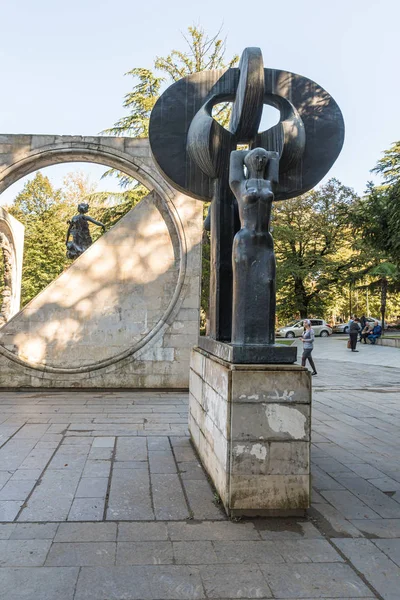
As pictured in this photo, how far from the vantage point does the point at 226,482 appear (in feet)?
11.9

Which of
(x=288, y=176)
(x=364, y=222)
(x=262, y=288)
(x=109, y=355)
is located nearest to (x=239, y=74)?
(x=288, y=176)

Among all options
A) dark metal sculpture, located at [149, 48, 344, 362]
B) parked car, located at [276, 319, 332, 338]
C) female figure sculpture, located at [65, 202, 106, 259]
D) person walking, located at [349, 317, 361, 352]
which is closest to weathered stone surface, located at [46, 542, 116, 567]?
dark metal sculpture, located at [149, 48, 344, 362]

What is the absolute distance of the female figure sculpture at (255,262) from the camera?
3.97 m

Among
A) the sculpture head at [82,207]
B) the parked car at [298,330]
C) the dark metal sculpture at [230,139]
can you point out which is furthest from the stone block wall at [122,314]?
the parked car at [298,330]

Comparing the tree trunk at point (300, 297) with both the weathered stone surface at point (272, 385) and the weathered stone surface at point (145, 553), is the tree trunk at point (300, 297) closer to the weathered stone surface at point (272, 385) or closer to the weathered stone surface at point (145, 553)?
the weathered stone surface at point (272, 385)

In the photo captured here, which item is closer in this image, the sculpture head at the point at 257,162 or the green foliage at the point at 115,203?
the sculpture head at the point at 257,162

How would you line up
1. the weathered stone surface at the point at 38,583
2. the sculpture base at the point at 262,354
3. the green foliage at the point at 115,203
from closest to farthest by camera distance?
1. the weathered stone surface at the point at 38,583
2. the sculpture base at the point at 262,354
3. the green foliage at the point at 115,203

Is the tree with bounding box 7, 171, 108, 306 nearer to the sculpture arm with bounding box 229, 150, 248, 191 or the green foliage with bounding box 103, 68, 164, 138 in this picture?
the green foliage with bounding box 103, 68, 164, 138

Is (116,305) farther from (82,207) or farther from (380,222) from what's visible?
(380,222)

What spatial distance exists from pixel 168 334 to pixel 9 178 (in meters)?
4.62

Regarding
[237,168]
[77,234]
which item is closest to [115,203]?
[77,234]

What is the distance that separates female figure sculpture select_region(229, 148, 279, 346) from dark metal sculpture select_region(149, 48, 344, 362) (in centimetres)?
10

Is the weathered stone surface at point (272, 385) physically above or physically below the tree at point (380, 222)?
below

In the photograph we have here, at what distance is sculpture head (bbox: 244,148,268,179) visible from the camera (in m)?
4.02
